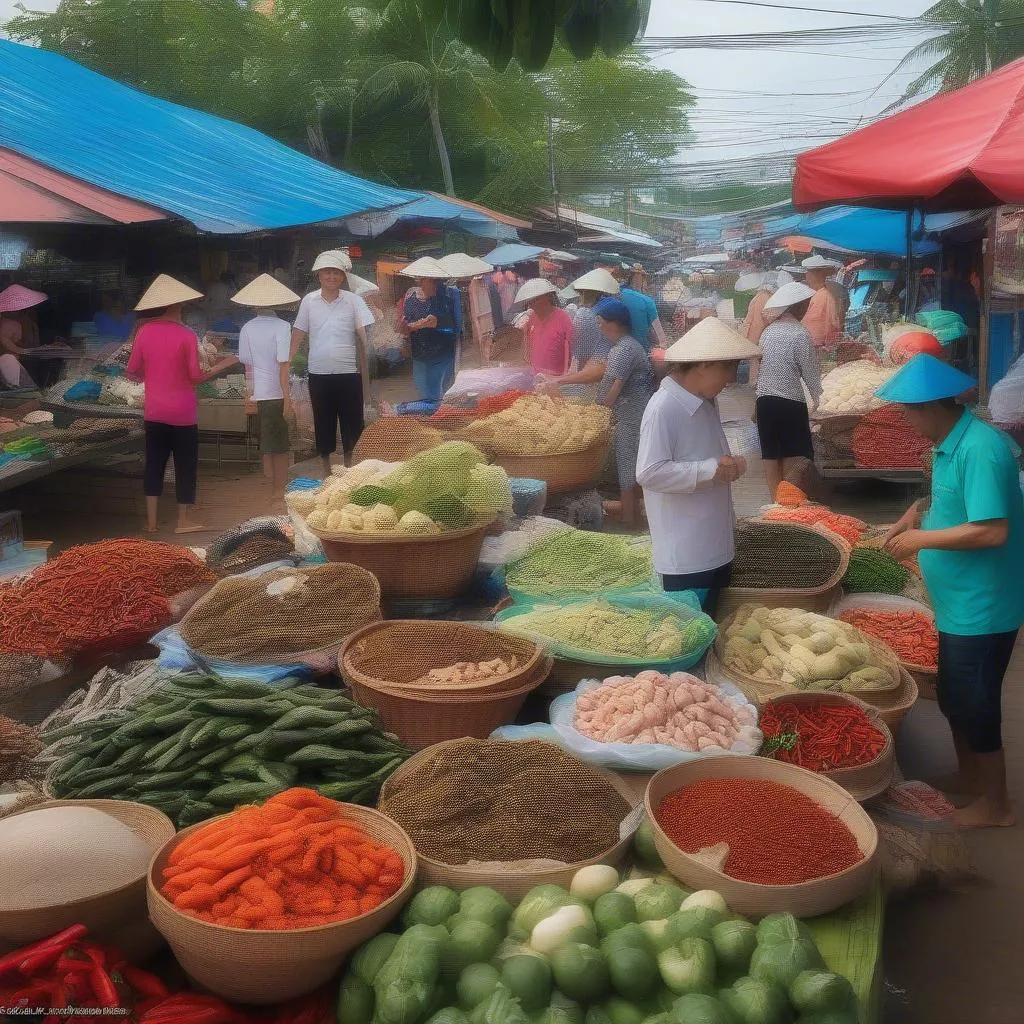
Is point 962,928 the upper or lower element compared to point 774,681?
lower

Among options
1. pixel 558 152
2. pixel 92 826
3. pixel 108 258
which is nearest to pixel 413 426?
pixel 92 826

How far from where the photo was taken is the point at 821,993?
2.26 metres

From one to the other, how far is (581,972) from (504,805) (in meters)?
0.70

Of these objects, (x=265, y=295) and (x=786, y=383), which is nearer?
(x=786, y=383)

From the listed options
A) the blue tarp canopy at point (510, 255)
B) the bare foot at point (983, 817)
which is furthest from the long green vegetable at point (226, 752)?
the blue tarp canopy at point (510, 255)

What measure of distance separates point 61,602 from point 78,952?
2.38 m

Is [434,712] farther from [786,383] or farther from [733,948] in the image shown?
[786,383]

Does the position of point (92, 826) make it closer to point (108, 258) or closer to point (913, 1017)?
point (913, 1017)

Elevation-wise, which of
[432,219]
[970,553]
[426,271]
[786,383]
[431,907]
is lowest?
[431,907]

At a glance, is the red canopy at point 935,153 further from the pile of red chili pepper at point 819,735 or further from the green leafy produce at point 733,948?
the green leafy produce at point 733,948

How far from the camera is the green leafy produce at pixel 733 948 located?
241 centimetres

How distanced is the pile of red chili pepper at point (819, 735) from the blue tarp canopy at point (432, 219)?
1238cm

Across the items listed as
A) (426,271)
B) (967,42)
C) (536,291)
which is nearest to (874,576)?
(536,291)

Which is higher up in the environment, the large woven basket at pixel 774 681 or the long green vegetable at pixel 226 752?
the long green vegetable at pixel 226 752
